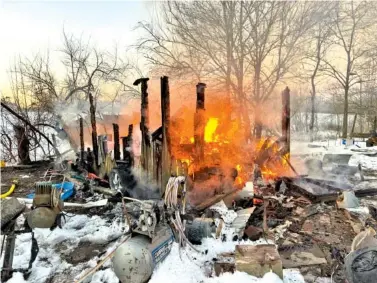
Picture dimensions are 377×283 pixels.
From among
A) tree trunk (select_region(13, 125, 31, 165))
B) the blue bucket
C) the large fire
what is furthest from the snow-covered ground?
tree trunk (select_region(13, 125, 31, 165))

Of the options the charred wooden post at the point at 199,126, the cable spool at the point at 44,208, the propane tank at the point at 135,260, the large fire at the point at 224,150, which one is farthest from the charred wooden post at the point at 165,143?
the propane tank at the point at 135,260

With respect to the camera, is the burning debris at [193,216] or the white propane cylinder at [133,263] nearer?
the white propane cylinder at [133,263]

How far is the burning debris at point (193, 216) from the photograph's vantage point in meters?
4.92

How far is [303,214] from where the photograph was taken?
8.05 meters

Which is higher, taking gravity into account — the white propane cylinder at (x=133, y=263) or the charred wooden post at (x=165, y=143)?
the charred wooden post at (x=165, y=143)

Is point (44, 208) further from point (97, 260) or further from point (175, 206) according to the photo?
point (175, 206)

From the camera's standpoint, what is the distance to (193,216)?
5926 millimetres

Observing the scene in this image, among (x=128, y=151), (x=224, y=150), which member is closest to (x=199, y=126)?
(x=224, y=150)

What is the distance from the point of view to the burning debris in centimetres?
492

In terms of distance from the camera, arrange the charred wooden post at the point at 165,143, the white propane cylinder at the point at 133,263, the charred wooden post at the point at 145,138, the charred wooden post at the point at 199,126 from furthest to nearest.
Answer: the charred wooden post at the point at 199,126 → the charred wooden post at the point at 145,138 → the charred wooden post at the point at 165,143 → the white propane cylinder at the point at 133,263

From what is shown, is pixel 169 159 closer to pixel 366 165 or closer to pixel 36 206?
pixel 36 206

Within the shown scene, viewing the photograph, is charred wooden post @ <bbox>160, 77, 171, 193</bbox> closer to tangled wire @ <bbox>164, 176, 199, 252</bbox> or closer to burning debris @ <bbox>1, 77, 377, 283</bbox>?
burning debris @ <bbox>1, 77, 377, 283</bbox>

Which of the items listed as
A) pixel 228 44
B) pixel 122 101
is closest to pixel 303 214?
pixel 228 44

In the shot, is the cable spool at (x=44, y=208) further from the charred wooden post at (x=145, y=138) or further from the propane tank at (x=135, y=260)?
the propane tank at (x=135, y=260)
